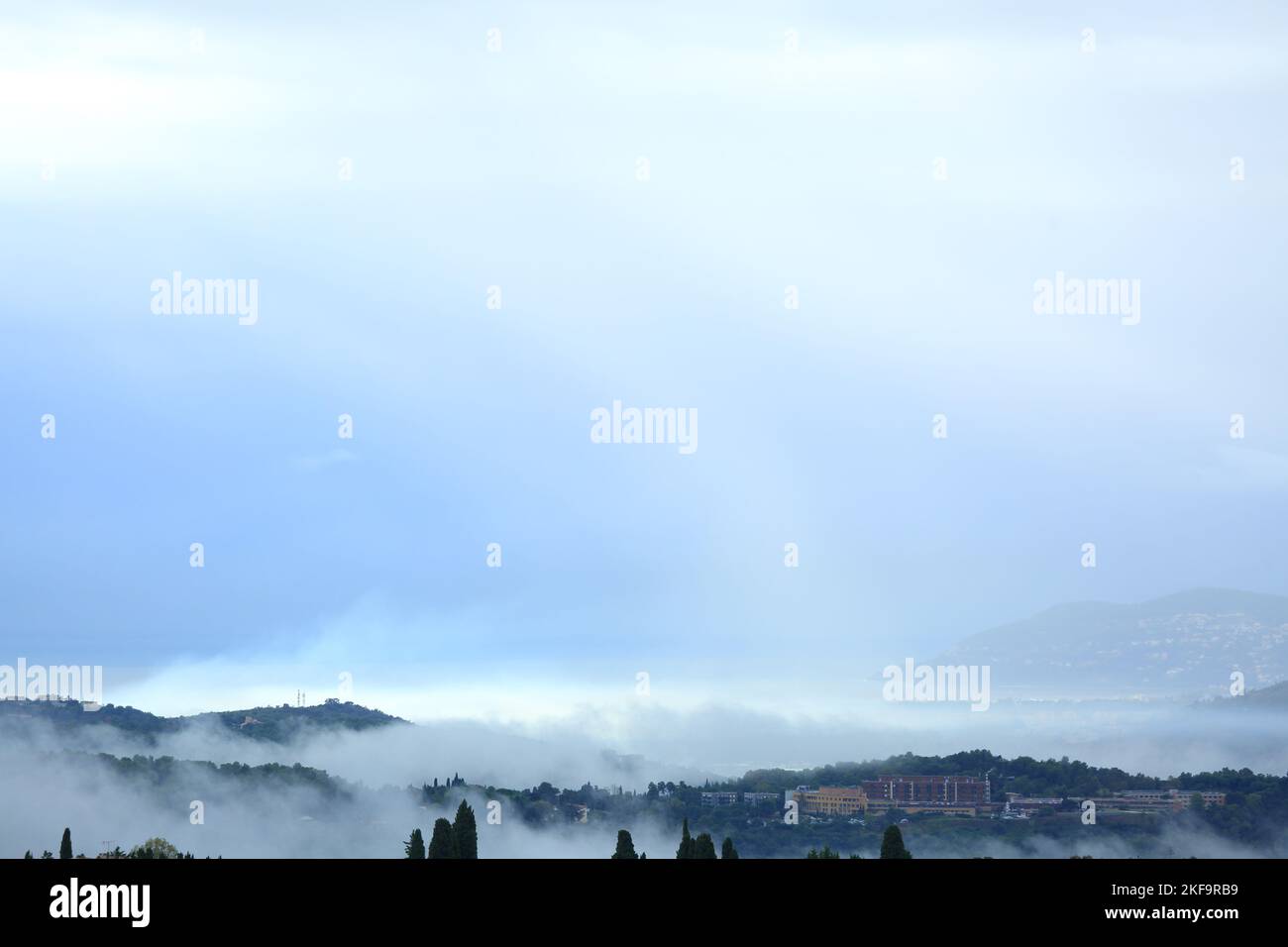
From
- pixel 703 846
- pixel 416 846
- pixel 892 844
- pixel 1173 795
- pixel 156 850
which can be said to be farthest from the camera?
pixel 1173 795

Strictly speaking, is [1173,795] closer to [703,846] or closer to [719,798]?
[719,798]

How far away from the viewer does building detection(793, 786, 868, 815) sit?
488ft

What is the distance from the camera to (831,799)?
15088 centimetres

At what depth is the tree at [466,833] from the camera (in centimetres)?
8488

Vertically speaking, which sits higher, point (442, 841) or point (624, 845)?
point (442, 841)

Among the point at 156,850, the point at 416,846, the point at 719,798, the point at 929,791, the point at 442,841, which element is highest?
the point at 442,841

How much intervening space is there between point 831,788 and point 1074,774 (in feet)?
84.6

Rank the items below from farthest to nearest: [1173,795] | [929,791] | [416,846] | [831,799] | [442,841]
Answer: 1. [831,799]
2. [929,791]
3. [1173,795]
4. [416,846]
5. [442,841]

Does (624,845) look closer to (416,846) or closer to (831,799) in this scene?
(416,846)

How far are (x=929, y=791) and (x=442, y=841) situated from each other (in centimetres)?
7647

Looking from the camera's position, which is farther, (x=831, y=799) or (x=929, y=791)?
(x=831, y=799)

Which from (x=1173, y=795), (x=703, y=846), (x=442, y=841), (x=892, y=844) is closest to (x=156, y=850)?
Result: (x=442, y=841)
